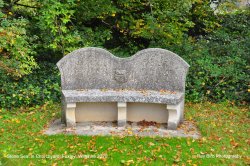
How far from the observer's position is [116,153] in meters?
5.17

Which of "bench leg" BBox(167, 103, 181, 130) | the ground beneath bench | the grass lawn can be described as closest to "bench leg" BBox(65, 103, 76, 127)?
the ground beneath bench

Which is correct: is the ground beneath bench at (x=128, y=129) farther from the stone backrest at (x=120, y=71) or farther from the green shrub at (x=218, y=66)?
the green shrub at (x=218, y=66)

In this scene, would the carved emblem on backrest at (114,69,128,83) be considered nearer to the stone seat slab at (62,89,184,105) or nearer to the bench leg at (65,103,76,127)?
the stone seat slab at (62,89,184,105)

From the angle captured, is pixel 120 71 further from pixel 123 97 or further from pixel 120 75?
pixel 123 97

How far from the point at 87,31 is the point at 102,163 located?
517cm

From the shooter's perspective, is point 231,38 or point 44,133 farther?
point 231,38

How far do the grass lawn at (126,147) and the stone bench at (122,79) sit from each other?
2.54 feet

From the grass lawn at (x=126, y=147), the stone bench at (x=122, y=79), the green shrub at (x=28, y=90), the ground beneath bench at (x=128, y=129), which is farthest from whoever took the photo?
the green shrub at (x=28, y=90)

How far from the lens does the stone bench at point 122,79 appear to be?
6465mm

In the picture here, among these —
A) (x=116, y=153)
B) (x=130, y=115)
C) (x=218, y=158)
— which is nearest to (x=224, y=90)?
(x=130, y=115)

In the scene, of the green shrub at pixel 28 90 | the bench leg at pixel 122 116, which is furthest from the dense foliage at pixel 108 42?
the bench leg at pixel 122 116

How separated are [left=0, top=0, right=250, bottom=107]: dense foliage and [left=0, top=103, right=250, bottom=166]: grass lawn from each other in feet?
4.99

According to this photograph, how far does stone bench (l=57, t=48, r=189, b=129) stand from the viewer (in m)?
6.46

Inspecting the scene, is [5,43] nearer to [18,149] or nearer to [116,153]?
[18,149]
